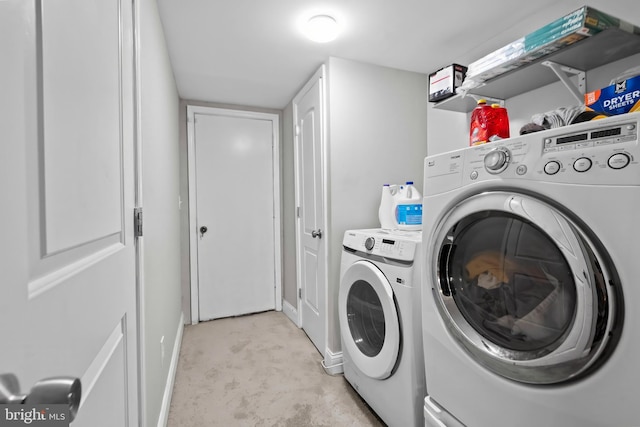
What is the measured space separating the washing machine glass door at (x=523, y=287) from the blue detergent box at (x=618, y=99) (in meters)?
0.48

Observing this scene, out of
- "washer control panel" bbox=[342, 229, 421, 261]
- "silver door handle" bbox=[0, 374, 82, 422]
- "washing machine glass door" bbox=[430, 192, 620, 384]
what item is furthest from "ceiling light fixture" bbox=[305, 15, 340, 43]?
"silver door handle" bbox=[0, 374, 82, 422]

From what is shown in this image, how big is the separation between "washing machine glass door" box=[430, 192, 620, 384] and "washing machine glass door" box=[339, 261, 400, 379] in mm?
344

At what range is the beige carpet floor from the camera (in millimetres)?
1581

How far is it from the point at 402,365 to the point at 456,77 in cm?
162

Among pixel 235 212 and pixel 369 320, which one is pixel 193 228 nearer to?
pixel 235 212

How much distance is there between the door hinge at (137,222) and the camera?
932 millimetres

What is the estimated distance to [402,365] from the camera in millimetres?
1330

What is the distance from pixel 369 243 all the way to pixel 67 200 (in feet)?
4.19

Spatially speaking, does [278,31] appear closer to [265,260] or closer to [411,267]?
[411,267]

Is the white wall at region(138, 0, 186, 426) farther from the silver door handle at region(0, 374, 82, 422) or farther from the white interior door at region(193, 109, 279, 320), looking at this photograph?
the white interior door at region(193, 109, 279, 320)

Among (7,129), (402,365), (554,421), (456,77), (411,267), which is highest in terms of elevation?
(456,77)

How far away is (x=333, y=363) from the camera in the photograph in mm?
2004

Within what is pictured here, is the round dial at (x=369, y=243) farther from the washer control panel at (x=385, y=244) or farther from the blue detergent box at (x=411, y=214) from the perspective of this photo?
the blue detergent box at (x=411, y=214)

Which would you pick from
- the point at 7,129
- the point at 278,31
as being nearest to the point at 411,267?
the point at 7,129
